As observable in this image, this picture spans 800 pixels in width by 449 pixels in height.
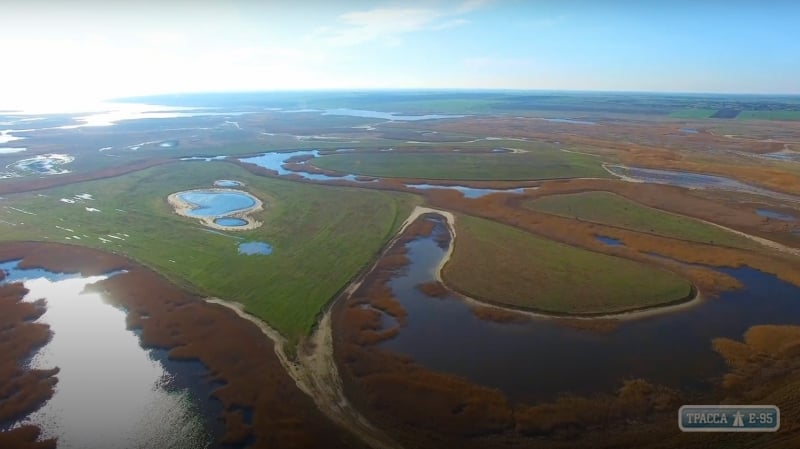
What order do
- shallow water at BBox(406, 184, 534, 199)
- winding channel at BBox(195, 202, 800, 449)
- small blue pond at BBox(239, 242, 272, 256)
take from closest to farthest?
winding channel at BBox(195, 202, 800, 449) < small blue pond at BBox(239, 242, 272, 256) < shallow water at BBox(406, 184, 534, 199)

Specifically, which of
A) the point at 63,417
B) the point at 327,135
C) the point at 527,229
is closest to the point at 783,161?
the point at 527,229

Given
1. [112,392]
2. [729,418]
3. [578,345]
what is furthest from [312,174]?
[729,418]

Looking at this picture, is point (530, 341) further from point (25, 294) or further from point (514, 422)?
point (25, 294)

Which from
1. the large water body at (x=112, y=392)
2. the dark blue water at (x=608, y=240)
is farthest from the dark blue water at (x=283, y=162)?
the large water body at (x=112, y=392)

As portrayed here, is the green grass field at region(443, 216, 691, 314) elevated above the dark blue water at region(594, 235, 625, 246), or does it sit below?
below

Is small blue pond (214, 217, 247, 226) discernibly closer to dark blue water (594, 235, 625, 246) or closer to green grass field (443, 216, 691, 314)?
green grass field (443, 216, 691, 314)

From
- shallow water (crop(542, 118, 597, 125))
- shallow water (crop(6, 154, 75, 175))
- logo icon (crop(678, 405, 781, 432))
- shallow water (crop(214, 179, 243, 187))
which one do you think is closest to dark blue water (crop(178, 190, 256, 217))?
shallow water (crop(214, 179, 243, 187))

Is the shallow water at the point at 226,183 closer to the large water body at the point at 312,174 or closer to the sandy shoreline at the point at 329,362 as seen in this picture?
the large water body at the point at 312,174
